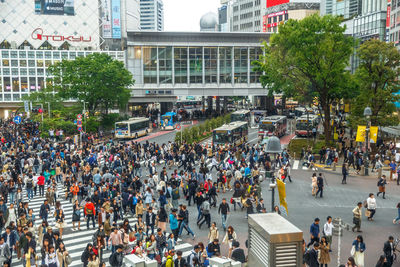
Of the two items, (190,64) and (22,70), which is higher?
(190,64)

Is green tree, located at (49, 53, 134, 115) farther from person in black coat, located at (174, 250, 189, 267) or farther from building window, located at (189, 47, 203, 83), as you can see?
person in black coat, located at (174, 250, 189, 267)

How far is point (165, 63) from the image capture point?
7181 centimetres

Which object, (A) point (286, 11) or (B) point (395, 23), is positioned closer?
(B) point (395, 23)

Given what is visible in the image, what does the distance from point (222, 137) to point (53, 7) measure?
6468 centimetres

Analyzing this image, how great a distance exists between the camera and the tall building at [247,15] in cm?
14850

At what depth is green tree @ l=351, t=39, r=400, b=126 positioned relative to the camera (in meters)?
35.5

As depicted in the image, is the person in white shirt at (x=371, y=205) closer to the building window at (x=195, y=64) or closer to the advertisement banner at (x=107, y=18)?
the building window at (x=195, y=64)

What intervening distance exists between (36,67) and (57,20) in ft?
41.9

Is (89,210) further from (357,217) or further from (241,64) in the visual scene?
(241,64)

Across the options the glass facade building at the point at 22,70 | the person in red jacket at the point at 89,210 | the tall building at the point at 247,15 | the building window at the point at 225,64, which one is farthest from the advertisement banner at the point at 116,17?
the person in red jacket at the point at 89,210

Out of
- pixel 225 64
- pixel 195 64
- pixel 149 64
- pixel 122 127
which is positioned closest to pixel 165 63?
pixel 149 64

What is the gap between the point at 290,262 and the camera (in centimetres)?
733

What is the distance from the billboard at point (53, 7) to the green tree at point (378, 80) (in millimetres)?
70987

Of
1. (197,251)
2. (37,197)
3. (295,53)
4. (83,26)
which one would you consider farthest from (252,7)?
(197,251)
